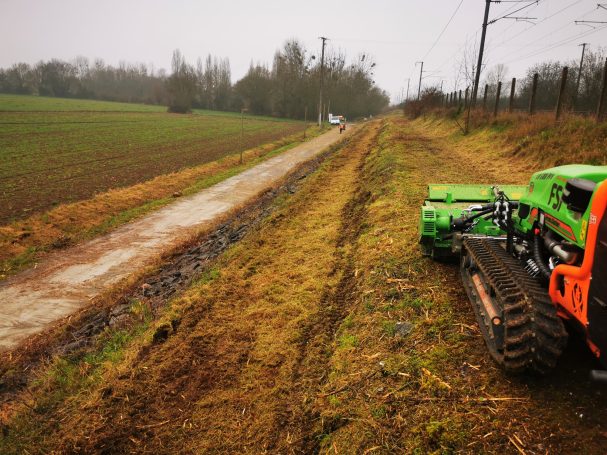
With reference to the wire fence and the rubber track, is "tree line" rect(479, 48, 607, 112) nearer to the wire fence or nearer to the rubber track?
the wire fence

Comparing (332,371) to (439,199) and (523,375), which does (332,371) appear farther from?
(439,199)

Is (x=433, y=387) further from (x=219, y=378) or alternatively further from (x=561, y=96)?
(x=561, y=96)

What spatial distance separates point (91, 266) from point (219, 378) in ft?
21.9

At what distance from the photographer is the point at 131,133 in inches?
1615

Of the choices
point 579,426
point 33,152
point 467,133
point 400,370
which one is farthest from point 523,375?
point 33,152

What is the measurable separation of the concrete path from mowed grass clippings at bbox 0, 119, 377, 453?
267 cm

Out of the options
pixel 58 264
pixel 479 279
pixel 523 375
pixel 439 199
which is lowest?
pixel 58 264

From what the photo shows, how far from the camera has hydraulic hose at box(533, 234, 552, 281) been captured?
4.12 metres

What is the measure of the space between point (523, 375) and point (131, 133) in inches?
1676

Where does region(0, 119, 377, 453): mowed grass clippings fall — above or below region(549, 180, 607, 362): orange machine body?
below

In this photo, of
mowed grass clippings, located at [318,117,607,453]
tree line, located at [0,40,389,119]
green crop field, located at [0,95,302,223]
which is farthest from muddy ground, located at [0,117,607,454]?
tree line, located at [0,40,389,119]

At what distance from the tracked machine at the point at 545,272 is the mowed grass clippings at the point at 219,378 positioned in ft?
6.41

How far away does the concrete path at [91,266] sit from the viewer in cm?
813

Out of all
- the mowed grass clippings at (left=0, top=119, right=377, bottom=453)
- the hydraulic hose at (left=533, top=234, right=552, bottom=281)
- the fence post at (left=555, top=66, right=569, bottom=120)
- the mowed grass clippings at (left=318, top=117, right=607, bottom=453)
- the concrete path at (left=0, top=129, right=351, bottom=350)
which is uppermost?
the fence post at (left=555, top=66, right=569, bottom=120)
